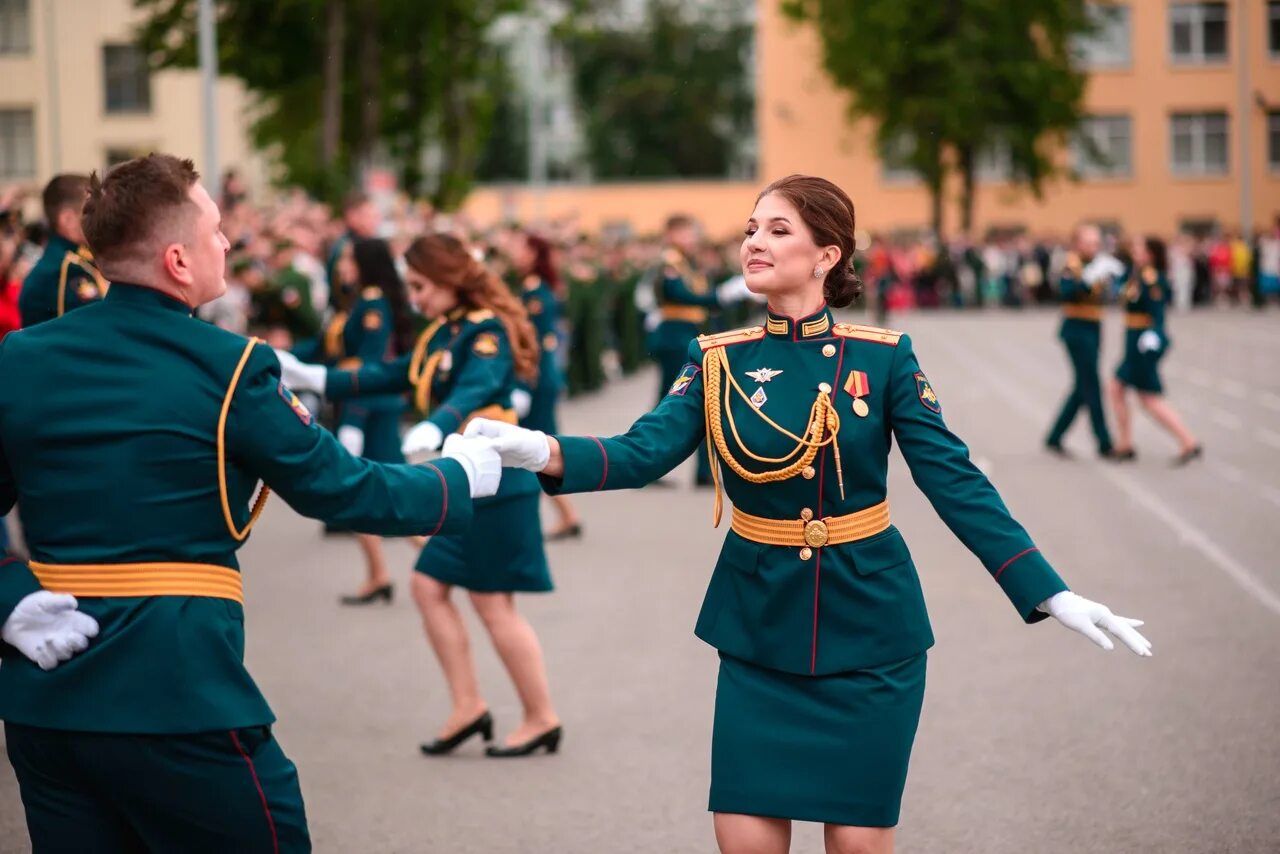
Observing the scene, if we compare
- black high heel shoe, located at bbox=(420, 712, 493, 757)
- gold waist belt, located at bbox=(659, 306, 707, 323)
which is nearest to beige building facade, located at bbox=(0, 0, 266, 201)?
gold waist belt, located at bbox=(659, 306, 707, 323)

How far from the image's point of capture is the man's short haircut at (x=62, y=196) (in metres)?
8.29

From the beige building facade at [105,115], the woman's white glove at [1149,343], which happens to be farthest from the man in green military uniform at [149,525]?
the beige building facade at [105,115]

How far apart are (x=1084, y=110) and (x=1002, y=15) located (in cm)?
463

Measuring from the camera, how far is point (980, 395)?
23.1 m

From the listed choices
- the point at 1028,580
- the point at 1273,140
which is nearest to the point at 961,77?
the point at 1273,140

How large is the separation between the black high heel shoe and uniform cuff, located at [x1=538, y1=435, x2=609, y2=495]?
2922 mm

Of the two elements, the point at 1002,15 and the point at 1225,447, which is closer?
the point at 1225,447

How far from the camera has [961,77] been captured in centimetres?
5300

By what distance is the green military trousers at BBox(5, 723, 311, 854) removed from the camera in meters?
3.50

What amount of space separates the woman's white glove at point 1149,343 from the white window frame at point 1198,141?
155 feet

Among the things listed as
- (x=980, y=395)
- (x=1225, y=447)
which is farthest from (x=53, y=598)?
(x=980, y=395)

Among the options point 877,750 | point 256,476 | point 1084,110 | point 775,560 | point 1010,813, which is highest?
point 1084,110

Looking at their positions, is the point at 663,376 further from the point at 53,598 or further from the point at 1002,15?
the point at 1002,15

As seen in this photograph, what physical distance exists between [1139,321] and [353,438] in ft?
29.1
